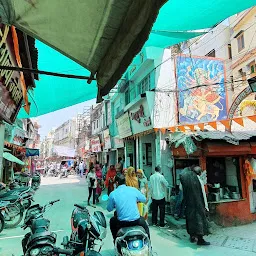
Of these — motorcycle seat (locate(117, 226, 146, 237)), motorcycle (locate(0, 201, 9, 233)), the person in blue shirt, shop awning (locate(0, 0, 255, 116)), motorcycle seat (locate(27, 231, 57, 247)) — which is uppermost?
shop awning (locate(0, 0, 255, 116))

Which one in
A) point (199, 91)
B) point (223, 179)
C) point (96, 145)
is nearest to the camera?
point (223, 179)

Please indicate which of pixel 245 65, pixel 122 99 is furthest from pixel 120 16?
pixel 245 65

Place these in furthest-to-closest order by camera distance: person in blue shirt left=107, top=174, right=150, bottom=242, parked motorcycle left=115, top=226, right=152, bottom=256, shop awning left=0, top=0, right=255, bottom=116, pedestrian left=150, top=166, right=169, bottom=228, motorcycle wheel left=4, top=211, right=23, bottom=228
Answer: pedestrian left=150, top=166, right=169, bottom=228, motorcycle wheel left=4, top=211, right=23, bottom=228, person in blue shirt left=107, top=174, right=150, bottom=242, parked motorcycle left=115, top=226, right=152, bottom=256, shop awning left=0, top=0, right=255, bottom=116

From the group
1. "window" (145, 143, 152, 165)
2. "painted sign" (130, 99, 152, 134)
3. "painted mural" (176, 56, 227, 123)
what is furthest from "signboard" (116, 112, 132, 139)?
"painted mural" (176, 56, 227, 123)

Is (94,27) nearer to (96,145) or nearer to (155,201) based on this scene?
(155,201)

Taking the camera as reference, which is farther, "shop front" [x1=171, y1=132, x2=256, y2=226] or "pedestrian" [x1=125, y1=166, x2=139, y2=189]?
"pedestrian" [x1=125, y1=166, x2=139, y2=189]

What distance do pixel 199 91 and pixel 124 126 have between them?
4.94 m

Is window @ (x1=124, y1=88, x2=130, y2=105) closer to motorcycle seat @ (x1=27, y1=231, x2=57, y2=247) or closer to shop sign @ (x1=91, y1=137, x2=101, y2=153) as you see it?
shop sign @ (x1=91, y1=137, x2=101, y2=153)

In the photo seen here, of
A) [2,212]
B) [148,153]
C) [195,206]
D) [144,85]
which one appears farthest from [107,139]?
[195,206]

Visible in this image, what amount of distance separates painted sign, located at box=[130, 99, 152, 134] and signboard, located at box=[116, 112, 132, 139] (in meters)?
0.60

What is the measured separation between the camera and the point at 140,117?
11.4m

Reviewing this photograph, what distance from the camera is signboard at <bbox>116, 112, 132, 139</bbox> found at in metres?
13.3

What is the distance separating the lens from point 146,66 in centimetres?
1151

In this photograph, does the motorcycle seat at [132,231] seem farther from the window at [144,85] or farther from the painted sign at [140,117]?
the window at [144,85]
